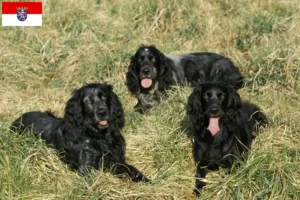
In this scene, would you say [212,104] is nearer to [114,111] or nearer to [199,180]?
[199,180]

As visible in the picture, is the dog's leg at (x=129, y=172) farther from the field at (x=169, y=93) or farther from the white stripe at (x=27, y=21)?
the white stripe at (x=27, y=21)

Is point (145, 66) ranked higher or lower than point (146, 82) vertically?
higher

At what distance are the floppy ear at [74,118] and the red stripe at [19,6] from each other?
5.77m

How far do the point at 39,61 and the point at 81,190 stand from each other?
5052 millimetres

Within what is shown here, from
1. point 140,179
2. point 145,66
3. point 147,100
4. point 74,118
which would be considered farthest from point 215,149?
point 145,66

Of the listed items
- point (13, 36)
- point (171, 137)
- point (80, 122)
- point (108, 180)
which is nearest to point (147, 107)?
point (171, 137)

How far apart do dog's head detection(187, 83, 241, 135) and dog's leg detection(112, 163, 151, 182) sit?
906mm

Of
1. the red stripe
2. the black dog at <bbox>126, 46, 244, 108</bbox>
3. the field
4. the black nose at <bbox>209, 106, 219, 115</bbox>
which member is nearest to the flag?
the red stripe

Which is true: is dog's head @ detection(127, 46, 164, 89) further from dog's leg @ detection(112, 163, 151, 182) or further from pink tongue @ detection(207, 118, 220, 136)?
pink tongue @ detection(207, 118, 220, 136)

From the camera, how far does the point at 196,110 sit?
20.2 ft

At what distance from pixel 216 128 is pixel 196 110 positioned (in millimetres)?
343

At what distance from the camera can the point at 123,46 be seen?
10.0 metres

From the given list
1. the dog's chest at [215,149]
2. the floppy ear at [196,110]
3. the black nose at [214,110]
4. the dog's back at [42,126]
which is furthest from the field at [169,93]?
the black nose at [214,110]

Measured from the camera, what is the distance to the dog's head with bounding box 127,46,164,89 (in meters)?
8.80
